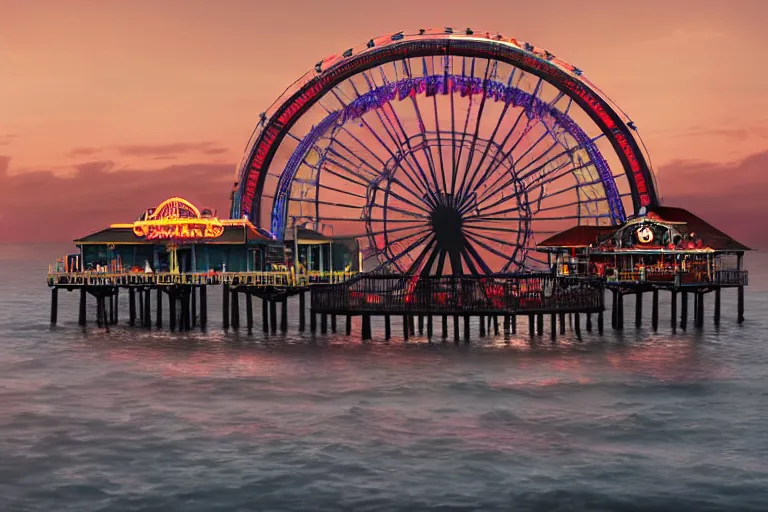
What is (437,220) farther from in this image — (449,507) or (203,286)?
(449,507)

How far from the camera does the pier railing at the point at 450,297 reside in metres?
64.8

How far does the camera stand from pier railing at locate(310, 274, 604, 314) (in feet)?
213

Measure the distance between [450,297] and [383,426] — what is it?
25317 millimetres

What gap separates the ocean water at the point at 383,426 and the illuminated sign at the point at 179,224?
28.3 ft

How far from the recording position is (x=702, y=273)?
240ft

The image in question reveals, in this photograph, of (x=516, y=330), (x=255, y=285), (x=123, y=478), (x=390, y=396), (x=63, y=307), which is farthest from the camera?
(x=63, y=307)

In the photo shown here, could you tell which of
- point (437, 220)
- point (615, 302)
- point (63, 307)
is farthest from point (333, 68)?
point (63, 307)

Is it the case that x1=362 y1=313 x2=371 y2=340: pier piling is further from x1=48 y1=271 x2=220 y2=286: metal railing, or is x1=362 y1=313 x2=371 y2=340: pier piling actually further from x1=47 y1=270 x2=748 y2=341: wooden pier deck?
x1=48 y1=271 x2=220 y2=286: metal railing

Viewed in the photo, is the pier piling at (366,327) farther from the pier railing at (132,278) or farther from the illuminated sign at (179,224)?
the illuminated sign at (179,224)

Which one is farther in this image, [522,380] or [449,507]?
[522,380]

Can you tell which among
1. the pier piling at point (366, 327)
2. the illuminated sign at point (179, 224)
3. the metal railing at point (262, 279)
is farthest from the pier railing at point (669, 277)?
the illuminated sign at point (179, 224)

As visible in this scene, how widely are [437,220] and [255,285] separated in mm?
13609

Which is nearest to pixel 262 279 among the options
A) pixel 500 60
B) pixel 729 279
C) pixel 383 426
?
pixel 500 60

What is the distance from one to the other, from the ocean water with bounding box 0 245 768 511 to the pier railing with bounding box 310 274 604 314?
250 cm
